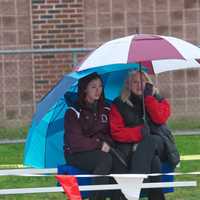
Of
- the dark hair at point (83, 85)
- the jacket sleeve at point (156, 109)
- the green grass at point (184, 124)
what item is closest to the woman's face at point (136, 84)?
the jacket sleeve at point (156, 109)

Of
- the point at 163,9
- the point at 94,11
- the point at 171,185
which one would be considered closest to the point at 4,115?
the point at 94,11

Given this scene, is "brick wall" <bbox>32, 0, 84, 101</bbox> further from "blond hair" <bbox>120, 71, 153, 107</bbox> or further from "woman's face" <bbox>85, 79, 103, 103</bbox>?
"woman's face" <bbox>85, 79, 103, 103</bbox>

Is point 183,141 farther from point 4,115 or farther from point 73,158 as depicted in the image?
point 73,158

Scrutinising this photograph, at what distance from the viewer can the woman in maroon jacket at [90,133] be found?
7699mm

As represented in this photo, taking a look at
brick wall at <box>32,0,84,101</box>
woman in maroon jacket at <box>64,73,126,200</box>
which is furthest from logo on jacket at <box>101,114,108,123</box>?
brick wall at <box>32,0,84,101</box>

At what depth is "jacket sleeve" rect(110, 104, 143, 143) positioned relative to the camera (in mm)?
7789

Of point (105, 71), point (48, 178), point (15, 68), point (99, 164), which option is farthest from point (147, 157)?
point (15, 68)

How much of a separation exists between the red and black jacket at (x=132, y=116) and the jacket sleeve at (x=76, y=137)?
0.72 ft

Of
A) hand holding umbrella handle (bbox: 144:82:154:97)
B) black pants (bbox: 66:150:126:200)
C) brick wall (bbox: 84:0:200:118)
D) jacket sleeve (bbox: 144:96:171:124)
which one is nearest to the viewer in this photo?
black pants (bbox: 66:150:126:200)

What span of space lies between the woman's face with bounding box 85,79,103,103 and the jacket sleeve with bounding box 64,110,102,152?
221 millimetres

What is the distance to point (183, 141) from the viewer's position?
12531 millimetres

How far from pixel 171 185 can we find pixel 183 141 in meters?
5.37

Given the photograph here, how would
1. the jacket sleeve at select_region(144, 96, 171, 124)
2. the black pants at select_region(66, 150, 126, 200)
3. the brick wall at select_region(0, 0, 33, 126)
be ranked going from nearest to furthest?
the black pants at select_region(66, 150, 126, 200) < the jacket sleeve at select_region(144, 96, 171, 124) < the brick wall at select_region(0, 0, 33, 126)

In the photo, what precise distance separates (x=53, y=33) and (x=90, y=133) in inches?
240
